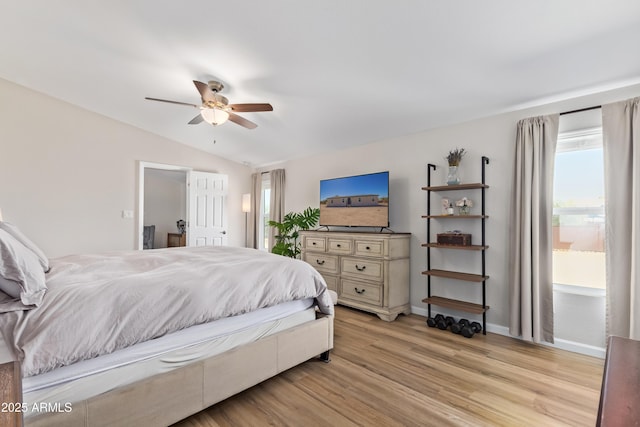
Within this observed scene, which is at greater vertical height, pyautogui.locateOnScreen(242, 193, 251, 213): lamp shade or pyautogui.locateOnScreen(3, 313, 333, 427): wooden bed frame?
pyautogui.locateOnScreen(242, 193, 251, 213): lamp shade

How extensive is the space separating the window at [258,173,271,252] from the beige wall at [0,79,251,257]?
1774mm

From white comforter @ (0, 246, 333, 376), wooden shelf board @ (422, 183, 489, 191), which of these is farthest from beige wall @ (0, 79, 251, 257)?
wooden shelf board @ (422, 183, 489, 191)

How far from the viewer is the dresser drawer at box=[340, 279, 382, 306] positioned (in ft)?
11.8

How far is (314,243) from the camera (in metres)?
4.39

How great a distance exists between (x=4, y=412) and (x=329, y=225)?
3928mm

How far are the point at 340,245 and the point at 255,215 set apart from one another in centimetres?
264

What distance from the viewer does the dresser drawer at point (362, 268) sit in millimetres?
3605

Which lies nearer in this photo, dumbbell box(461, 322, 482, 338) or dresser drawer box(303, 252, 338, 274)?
dumbbell box(461, 322, 482, 338)

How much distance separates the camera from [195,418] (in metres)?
1.79

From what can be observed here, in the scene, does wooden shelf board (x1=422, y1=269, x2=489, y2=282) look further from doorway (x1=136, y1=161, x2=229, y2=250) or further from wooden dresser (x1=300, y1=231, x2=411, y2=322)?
doorway (x1=136, y1=161, x2=229, y2=250)

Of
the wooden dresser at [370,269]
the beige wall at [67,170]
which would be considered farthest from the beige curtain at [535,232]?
the beige wall at [67,170]

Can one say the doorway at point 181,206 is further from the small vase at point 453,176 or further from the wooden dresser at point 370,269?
the small vase at point 453,176

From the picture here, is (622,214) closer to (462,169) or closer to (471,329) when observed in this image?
(462,169)

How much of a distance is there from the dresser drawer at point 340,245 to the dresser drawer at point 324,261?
0.09 meters
